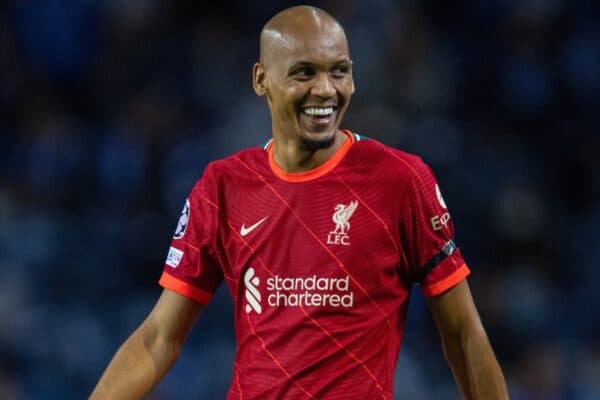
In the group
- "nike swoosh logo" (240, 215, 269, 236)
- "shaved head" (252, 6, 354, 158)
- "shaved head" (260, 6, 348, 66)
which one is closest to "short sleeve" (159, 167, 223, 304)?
"nike swoosh logo" (240, 215, 269, 236)

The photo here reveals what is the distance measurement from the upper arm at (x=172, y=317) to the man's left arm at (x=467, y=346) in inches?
29.8

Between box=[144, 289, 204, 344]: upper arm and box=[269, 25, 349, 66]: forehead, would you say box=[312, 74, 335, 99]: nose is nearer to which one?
box=[269, 25, 349, 66]: forehead

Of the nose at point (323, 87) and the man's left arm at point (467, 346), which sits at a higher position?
the nose at point (323, 87)

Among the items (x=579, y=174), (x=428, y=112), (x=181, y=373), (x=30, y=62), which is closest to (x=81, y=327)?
(x=181, y=373)

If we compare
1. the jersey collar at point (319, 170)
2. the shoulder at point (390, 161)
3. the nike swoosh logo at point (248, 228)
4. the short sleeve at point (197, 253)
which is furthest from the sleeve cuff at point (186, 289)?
the shoulder at point (390, 161)

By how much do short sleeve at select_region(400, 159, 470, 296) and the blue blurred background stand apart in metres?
2.74

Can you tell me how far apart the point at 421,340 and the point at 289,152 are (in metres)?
2.99

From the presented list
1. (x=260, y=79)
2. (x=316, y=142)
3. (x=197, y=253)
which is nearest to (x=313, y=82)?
(x=316, y=142)

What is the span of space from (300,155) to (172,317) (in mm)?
649

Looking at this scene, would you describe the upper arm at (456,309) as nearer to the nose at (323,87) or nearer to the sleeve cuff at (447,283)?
the sleeve cuff at (447,283)

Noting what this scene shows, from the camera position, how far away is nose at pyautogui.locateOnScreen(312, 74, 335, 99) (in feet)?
Answer: 11.1

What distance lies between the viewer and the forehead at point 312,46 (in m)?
3.41

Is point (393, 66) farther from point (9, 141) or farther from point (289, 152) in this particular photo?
point (289, 152)

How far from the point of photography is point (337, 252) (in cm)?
344
